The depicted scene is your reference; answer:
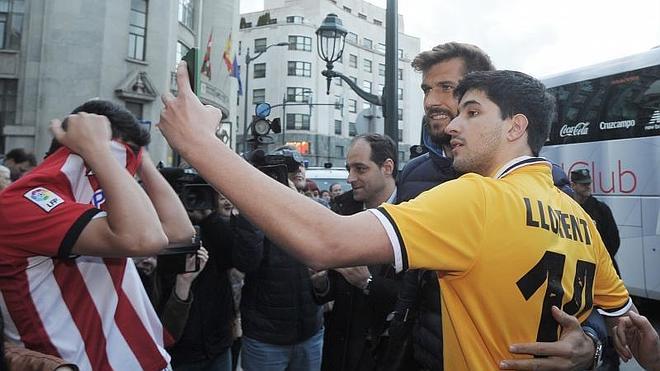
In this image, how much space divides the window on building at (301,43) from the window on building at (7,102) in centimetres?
3606

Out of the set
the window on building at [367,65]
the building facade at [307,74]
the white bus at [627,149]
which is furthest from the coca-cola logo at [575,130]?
the window on building at [367,65]

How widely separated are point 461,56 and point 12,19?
22.2 metres

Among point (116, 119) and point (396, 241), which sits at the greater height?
point (116, 119)

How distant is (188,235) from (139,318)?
0.51 m

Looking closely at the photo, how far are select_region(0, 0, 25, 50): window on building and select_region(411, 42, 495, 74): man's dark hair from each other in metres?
21.7

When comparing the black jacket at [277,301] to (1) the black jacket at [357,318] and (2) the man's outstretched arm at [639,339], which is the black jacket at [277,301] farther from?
(2) the man's outstretched arm at [639,339]

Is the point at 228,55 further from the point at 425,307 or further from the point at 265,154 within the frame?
the point at 425,307

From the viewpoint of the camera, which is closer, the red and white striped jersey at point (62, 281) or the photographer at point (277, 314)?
the red and white striped jersey at point (62, 281)

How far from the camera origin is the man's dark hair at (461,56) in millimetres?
2750

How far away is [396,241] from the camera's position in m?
1.42

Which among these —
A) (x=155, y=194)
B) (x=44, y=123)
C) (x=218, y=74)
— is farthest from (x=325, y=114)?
(x=155, y=194)

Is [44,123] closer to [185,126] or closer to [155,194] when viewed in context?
[155,194]

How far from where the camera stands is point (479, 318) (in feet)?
5.24

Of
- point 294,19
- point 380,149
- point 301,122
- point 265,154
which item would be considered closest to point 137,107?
point 265,154
